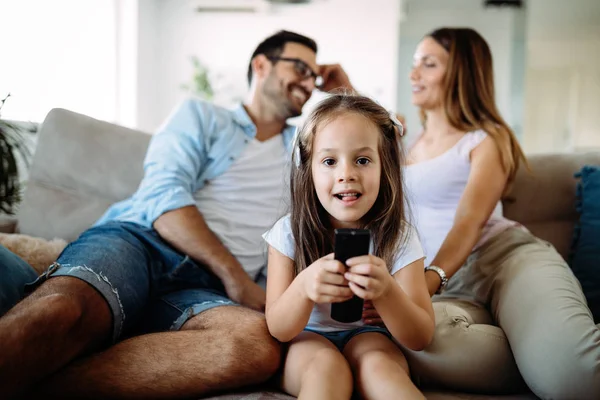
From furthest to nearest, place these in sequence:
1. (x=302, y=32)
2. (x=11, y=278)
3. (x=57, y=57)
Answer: (x=302, y=32)
(x=57, y=57)
(x=11, y=278)

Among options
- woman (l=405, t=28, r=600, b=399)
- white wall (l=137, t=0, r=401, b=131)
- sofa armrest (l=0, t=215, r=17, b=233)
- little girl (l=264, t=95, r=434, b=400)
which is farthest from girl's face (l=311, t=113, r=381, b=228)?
white wall (l=137, t=0, r=401, b=131)

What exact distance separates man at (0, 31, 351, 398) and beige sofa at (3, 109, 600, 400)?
18cm

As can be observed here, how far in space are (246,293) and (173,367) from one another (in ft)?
1.40

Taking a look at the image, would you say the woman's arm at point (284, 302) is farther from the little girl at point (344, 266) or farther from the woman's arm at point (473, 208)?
the woman's arm at point (473, 208)

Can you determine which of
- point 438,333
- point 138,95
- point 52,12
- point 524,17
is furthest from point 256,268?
point 524,17

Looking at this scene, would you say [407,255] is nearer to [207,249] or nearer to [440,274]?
[440,274]

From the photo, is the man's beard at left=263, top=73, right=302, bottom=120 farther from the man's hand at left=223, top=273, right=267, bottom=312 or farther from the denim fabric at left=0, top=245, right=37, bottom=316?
the denim fabric at left=0, top=245, right=37, bottom=316

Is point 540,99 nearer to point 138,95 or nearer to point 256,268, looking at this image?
point 138,95

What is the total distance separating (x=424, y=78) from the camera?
1.82 m

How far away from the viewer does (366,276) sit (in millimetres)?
899

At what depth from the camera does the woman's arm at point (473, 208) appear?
145cm

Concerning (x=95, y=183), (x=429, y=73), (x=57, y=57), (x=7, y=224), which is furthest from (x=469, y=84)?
(x=57, y=57)

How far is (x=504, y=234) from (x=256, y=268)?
2.47 feet

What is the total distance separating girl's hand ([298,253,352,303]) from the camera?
0.91 m
